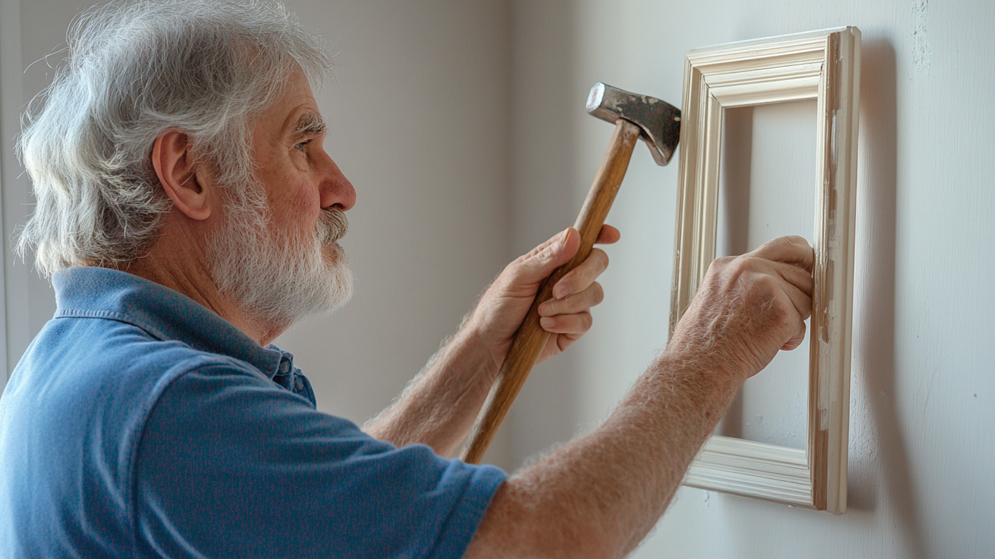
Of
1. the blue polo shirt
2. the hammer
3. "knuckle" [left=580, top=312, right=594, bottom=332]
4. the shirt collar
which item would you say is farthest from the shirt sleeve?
"knuckle" [left=580, top=312, right=594, bottom=332]

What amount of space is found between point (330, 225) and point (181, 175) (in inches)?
9.7

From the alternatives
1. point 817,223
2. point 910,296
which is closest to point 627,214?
point 817,223

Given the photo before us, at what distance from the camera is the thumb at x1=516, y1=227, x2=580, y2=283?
1.11 m

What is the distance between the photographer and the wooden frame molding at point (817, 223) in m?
0.98

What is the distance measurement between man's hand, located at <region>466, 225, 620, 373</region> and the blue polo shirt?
19.9 inches

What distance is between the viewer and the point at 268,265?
0.97m

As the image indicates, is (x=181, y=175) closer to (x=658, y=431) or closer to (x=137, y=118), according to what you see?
(x=137, y=118)

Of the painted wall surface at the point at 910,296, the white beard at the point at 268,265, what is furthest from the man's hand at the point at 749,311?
the white beard at the point at 268,265

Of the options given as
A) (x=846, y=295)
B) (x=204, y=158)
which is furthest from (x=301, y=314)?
(x=846, y=295)

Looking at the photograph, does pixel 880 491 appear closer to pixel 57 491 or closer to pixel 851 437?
pixel 851 437

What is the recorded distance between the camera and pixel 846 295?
3.22ft

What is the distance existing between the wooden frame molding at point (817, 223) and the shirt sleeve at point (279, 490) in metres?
0.56

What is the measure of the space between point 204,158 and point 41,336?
0.29 metres

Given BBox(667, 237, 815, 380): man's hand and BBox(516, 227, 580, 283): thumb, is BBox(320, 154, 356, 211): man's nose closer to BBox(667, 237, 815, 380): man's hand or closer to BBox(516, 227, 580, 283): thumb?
BBox(516, 227, 580, 283): thumb
